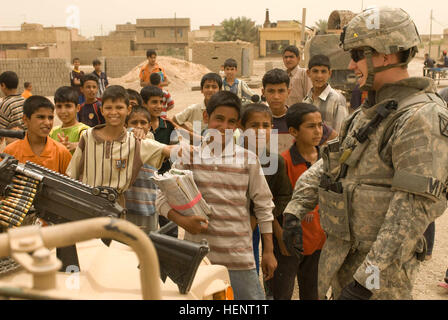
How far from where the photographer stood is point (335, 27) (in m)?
16.5

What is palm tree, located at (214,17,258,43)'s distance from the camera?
174 ft

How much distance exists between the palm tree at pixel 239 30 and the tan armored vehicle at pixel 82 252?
52.3 metres

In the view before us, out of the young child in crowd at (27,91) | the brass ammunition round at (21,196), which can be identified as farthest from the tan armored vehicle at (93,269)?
the young child in crowd at (27,91)

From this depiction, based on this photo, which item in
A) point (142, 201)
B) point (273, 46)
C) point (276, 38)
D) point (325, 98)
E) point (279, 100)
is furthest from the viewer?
point (273, 46)

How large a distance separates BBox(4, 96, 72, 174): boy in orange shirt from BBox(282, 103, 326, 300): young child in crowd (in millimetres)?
1606

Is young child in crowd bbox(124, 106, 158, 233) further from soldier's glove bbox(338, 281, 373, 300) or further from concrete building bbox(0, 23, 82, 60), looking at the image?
concrete building bbox(0, 23, 82, 60)

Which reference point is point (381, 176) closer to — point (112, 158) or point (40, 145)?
point (112, 158)

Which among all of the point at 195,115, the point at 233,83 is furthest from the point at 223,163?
the point at 233,83

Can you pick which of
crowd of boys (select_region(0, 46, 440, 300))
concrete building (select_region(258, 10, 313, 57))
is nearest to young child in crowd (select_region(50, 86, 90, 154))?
crowd of boys (select_region(0, 46, 440, 300))

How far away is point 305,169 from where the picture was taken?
11.2 ft

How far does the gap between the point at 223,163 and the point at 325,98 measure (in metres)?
2.66

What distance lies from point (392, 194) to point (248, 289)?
39.8 inches

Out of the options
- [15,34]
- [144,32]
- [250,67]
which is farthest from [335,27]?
[144,32]

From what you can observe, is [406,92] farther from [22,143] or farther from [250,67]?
[250,67]
